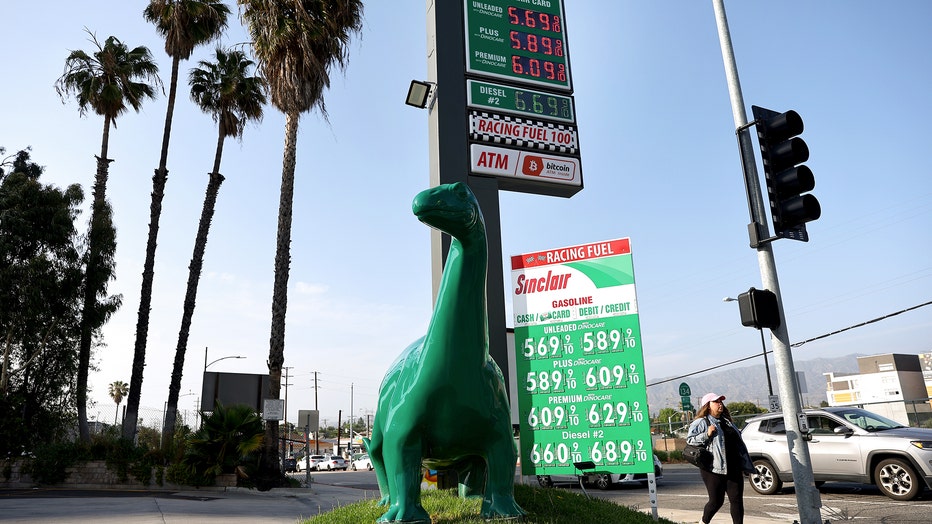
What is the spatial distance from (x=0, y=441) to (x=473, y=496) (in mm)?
18846

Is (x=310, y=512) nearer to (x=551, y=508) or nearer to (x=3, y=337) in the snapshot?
(x=551, y=508)

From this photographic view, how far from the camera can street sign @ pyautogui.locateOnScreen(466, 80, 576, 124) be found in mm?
9055

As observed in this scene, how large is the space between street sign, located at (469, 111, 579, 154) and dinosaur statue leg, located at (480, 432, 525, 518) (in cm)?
521

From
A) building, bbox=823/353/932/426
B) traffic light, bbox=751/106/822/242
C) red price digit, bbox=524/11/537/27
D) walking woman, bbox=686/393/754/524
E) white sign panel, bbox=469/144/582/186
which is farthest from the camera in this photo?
building, bbox=823/353/932/426

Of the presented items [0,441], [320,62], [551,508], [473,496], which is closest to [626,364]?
[551,508]

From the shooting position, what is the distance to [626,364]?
6699 mm

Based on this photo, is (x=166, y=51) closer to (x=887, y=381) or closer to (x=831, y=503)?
(x=831, y=503)

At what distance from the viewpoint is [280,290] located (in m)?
16.9

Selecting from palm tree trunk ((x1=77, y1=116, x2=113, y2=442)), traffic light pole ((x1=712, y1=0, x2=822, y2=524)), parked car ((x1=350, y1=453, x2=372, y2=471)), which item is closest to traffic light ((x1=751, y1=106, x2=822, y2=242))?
traffic light pole ((x1=712, y1=0, x2=822, y2=524))

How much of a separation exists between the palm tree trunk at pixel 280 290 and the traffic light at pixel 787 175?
1326 centimetres

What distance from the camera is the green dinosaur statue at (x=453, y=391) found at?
4.26 m

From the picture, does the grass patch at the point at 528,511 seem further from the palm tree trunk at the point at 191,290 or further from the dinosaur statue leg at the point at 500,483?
the palm tree trunk at the point at 191,290

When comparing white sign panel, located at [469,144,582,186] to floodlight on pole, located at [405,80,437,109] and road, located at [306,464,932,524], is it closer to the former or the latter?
floodlight on pole, located at [405,80,437,109]

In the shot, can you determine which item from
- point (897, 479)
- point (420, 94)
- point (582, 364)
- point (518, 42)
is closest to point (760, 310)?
point (582, 364)
